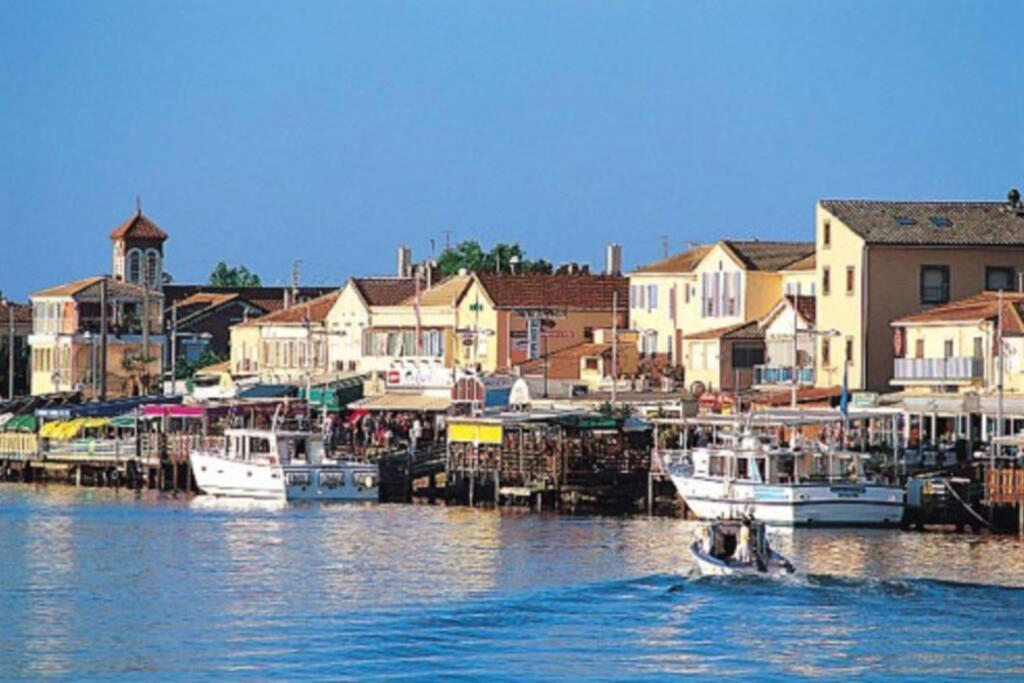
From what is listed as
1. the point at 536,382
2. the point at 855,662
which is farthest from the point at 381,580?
the point at 536,382

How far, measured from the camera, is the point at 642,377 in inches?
5094

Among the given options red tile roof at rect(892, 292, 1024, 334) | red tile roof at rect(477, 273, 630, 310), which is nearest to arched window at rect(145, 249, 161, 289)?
red tile roof at rect(477, 273, 630, 310)

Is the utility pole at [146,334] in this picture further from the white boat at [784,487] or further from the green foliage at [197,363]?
the white boat at [784,487]

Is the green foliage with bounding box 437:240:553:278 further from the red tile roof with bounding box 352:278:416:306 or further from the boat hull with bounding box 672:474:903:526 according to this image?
the boat hull with bounding box 672:474:903:526

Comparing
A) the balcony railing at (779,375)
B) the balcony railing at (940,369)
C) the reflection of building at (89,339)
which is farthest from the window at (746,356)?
the reflection of building at (89,339)

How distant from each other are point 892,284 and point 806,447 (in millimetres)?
21983

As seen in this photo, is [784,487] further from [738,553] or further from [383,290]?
[383,290]

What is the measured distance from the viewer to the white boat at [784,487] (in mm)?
89000

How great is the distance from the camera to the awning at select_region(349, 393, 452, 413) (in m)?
125

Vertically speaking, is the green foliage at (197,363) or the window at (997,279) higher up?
the window at (997,279)

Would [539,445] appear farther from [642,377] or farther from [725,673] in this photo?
[725,673]

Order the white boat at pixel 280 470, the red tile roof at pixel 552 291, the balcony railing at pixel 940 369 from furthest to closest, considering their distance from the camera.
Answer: the red tile roof at pixel 552 291 → the white boat at pixel 280 470 → the balcony railing at pixel 940 369

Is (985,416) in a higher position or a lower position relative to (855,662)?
higher

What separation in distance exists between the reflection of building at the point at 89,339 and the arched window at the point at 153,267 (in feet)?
31.5
